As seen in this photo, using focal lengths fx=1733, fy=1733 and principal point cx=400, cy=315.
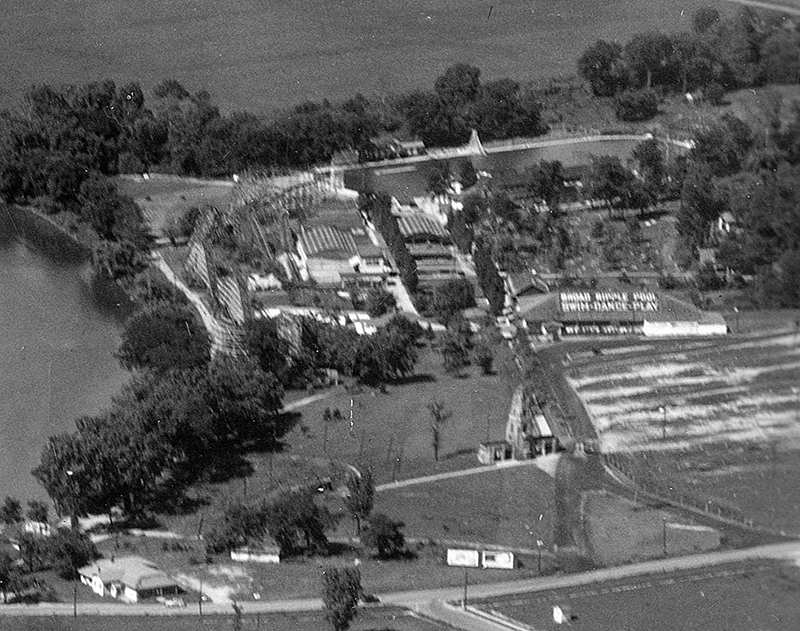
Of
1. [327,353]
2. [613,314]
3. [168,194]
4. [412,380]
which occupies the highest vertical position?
[168,194]

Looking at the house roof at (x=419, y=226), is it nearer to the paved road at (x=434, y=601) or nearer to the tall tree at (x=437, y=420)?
the tall tree at (x=437, y=420)

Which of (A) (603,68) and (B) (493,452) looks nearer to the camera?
(B) (493,452)

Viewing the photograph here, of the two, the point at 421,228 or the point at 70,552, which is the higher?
the point at 421,228

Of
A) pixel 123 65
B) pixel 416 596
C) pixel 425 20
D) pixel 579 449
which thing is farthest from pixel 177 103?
pixel 416 596

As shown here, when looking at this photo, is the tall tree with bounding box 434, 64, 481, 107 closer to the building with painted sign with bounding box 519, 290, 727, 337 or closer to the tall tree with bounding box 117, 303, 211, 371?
the building with painted sign with bounding box 519, 290, 727, 337

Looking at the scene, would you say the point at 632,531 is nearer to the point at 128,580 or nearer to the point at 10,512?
the point at 128,580

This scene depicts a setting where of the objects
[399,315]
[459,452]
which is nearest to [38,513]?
[459,452]
